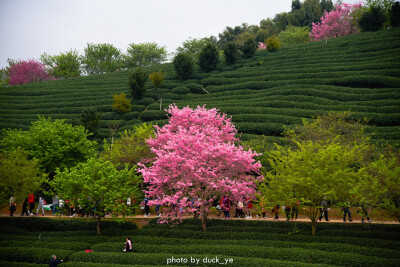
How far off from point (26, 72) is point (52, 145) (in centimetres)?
6905

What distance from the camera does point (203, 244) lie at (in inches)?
771

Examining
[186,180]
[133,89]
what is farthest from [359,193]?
[133,89]

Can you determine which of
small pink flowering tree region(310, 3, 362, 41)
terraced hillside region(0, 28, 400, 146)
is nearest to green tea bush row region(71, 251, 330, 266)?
terraced hillside region(0, 28, 400, 146)

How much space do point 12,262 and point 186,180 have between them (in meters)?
10.9

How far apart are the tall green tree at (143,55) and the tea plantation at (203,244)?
77.4 m

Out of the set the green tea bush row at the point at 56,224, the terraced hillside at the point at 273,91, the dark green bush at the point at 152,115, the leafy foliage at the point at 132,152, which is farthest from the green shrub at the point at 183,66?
the green tea bush row at the point at 56,224

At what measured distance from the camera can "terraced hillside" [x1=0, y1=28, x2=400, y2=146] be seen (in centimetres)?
3956

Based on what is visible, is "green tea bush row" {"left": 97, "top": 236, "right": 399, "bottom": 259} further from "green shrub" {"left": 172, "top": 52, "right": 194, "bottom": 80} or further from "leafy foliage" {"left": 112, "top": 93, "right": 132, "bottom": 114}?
"green shrub" {"left": 172, "top": 52, "right": 194, "bottom": 80}

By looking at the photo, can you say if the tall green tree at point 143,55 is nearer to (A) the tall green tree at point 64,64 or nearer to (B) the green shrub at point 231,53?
(A) the tall green tree at point 64,64

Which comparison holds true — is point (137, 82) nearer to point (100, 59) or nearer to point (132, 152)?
point (132, 152)

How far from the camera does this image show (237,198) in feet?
70.7

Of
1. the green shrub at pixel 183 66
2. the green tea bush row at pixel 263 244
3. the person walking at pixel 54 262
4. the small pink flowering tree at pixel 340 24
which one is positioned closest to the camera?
the person walking at pixel 54 262

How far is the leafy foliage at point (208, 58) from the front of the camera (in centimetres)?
6366

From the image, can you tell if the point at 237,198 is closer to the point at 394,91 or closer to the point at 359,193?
the point at 359,193
